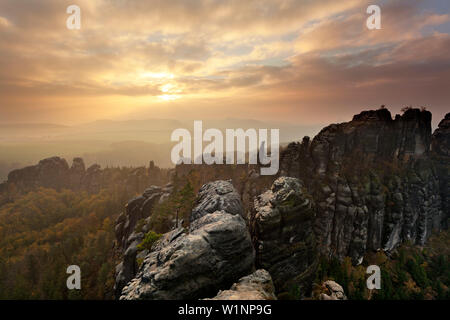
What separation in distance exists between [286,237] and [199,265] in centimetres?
1725

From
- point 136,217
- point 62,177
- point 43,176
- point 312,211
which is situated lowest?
point 136,217

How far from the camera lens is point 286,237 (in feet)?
103

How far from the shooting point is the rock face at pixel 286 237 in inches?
1190

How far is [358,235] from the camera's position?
52375 mm

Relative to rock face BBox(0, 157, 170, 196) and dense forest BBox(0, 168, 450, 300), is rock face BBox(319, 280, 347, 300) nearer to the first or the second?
dense forest BBox(0, 168, 450, 300)

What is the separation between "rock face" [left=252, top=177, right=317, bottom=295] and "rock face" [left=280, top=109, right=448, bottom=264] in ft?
71.1

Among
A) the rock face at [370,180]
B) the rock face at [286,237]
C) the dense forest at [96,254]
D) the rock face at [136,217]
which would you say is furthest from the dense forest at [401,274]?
the rock face at [136,217]

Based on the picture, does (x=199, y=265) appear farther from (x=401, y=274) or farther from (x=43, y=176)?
(x=43, y=176)

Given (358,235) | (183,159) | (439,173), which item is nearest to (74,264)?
(183,159)

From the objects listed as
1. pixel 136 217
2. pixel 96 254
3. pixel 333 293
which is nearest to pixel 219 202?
pixel 333 293

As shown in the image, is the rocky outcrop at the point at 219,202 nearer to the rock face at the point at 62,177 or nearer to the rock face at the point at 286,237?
the rock face at the point at 286,237

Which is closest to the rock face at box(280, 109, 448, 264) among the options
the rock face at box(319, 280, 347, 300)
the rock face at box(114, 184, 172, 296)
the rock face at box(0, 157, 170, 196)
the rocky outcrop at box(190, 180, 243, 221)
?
the rock face at box(319, 280, 347, 300)

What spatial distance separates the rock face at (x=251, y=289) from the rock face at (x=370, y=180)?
37.7 meters

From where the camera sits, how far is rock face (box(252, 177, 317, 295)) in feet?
99.1
